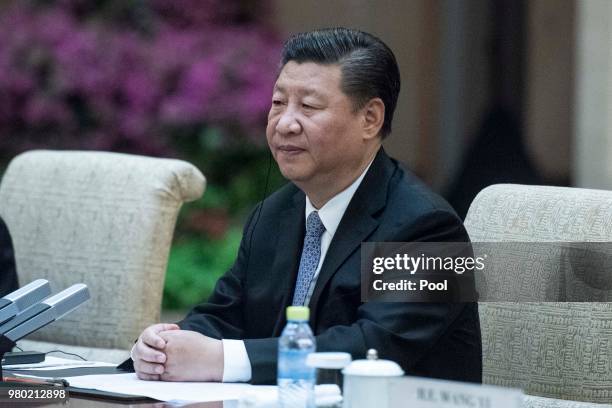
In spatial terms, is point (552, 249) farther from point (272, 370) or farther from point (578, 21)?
point (578, 21)

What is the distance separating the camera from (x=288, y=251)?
10.5 ft

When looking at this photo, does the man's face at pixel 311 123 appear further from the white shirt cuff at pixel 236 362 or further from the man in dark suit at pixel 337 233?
the white shirt cuff at pixel 236 362

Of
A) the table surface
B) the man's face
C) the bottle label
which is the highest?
the man's face

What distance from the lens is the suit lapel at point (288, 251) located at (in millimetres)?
3131

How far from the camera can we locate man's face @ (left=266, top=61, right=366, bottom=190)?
9.86 feet

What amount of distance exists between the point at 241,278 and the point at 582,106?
4.34 metres

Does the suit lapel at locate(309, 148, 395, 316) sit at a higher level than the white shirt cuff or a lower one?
higher

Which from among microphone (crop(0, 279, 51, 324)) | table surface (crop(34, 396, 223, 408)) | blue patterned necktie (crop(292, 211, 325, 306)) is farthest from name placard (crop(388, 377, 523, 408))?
microphone (crop(0, 279, 51, 324))

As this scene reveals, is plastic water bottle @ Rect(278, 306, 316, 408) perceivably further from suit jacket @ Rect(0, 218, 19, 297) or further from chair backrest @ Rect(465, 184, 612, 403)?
suit jacket @ Rect(0, 218, 19, 297)

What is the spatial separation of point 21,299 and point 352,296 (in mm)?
776

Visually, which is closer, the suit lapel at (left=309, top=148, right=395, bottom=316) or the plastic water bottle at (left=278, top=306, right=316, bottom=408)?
the plastic water bottle at (left=278, top=306, right=316, bottom=408)

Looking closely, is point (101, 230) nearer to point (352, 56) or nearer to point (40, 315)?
point (40, 315)

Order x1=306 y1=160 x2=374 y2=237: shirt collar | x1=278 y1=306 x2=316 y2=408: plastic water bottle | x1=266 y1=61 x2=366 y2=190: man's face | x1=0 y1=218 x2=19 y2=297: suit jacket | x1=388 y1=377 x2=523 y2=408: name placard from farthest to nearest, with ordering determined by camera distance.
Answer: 1. x1=0 y1=218 x2=19 y2=297: suit jacket
2. x1=306 y1=160 x2=374 y2=237: shirt collar
3. x1=266 y1=61 x2=366 y2=190: man's face
4. x1=278 y1=306 x2=316 y2=408: plastic water bottle
5. x1=388 y1=377 x2=523 y2=408: name placard

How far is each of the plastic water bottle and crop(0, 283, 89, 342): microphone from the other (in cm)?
69
